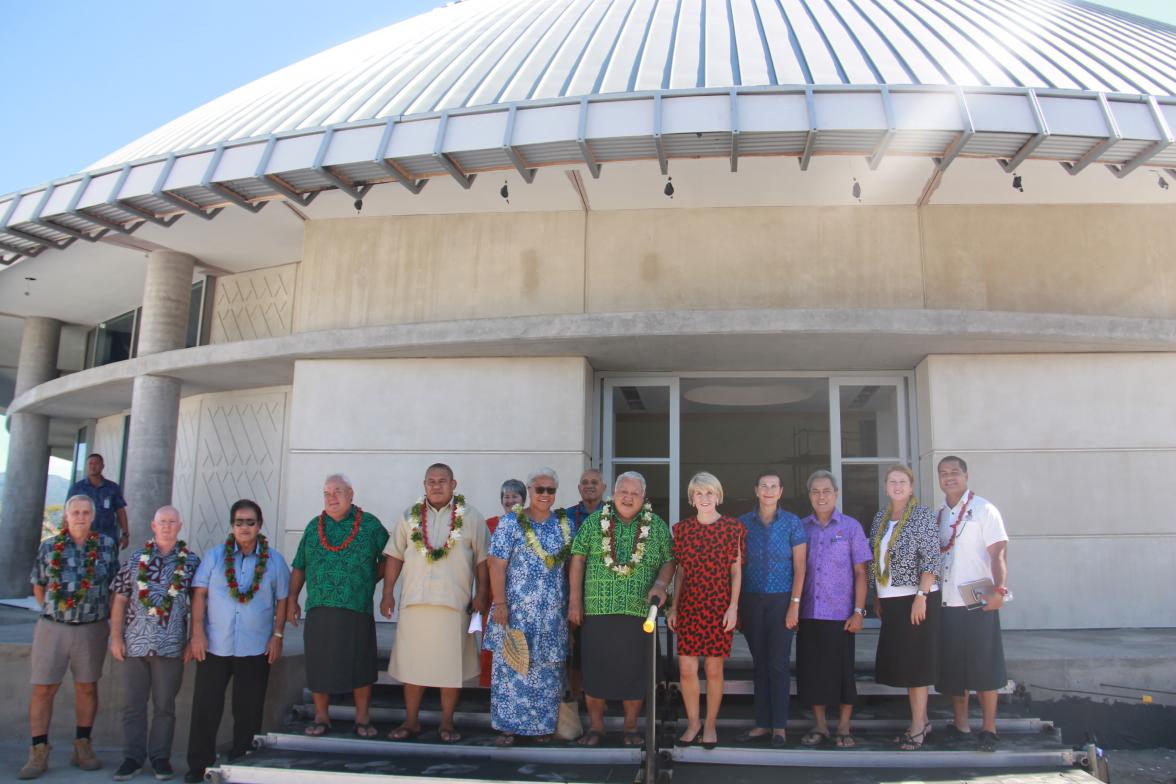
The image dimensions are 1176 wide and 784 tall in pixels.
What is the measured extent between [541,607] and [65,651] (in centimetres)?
333

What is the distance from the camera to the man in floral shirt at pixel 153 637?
19.7 ft

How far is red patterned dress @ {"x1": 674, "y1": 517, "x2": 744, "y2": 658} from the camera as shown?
5.58 m

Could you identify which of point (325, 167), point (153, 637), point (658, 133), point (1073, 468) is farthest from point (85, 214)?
point (1073, 468)

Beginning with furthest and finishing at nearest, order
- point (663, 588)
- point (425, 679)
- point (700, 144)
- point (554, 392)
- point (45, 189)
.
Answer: point (554, 392), point (45, 189), point (700, 144), point (425, 679), point (663, 588)

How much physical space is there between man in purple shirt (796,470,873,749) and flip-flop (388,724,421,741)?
257 centimetres

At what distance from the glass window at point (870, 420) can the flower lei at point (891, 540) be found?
4.42 meters

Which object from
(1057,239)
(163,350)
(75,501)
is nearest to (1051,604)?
(1057,239)

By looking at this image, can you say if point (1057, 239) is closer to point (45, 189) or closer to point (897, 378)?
point (897, 378)

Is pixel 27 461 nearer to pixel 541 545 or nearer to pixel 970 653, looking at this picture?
pixel 541 545

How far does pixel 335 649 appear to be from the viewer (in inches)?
236

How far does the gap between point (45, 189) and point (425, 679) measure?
677 cm

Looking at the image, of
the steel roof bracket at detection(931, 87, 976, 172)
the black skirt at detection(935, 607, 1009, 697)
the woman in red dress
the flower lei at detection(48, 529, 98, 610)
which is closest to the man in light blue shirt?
the flower lei at detection(48, 529, 98, 610)

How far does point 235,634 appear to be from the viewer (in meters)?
6.02

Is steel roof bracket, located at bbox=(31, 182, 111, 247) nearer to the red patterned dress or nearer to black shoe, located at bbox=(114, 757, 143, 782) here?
black shoe, located at bbox=(114, 757, 143, 782)
